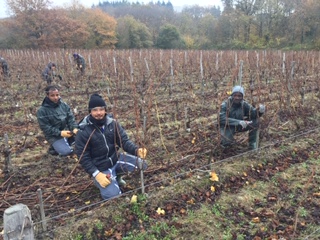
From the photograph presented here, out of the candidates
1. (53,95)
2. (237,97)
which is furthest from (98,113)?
(237,97)

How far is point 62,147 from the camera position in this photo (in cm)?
A: 423

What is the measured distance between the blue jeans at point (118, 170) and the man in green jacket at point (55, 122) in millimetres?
968

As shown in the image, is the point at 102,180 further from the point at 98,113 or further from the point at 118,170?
the point at 98,113

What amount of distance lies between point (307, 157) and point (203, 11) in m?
94.7

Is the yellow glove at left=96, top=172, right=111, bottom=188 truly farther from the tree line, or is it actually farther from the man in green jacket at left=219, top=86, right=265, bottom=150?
the tree line

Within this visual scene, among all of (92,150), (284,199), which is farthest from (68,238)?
(284,199)

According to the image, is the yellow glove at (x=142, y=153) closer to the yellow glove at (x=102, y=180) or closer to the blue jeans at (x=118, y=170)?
the blue jeans at (x=118, y=170)

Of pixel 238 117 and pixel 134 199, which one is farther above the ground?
pixel 238 117

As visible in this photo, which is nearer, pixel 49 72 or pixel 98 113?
pixel 98 113

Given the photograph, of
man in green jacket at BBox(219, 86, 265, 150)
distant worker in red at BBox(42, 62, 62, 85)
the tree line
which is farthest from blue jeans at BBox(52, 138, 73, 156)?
the tree line

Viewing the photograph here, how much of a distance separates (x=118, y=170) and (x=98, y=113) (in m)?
0.79

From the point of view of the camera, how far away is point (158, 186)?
3.65 m

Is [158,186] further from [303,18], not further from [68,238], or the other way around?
[303,18]

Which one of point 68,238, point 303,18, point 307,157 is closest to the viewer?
point 68,238
